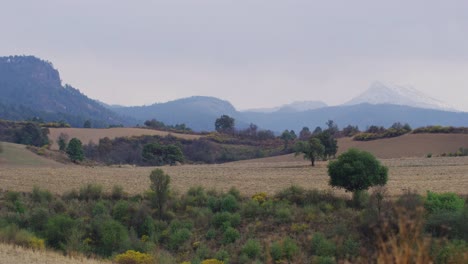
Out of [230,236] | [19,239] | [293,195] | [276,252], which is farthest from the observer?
[293,195]

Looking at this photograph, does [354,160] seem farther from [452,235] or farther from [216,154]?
[216,154]

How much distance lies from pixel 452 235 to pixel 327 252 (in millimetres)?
6703

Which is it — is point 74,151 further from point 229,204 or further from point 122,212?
point 229,204

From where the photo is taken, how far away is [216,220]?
3522cm

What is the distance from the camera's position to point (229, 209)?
122 feet

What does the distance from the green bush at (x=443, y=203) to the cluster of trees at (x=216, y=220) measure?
6cm

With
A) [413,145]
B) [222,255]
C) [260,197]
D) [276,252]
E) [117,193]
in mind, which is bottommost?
[222,255]

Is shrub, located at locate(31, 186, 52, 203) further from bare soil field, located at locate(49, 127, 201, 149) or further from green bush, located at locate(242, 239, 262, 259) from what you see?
bare soil field, located at locate(49, 127, 201, 149)

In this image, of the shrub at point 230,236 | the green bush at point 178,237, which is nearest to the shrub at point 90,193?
the green bush at point 178,237

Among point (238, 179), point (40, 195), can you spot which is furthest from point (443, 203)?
point (40, 195)

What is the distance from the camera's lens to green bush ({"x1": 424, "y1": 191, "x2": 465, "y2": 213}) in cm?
3042

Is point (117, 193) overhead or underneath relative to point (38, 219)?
overhead

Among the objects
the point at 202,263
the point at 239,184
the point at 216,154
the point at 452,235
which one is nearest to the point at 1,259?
the point at 202,263

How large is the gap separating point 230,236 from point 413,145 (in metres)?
67.4
